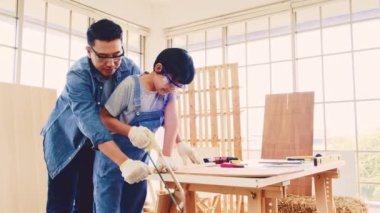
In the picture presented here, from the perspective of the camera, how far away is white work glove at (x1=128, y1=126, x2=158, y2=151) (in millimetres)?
1165

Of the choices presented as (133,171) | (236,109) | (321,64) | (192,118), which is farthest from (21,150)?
(321,64)

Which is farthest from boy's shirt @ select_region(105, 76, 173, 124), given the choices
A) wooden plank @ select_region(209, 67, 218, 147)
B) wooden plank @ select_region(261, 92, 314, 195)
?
wooden plank @ select_region(209, 67, 218, 147)

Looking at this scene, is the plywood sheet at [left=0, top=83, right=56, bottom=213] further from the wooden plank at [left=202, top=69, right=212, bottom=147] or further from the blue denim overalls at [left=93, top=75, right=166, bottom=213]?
the wooden plank at [left=202, top=69, right=212, bottom=147]

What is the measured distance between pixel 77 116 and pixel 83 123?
5 cm

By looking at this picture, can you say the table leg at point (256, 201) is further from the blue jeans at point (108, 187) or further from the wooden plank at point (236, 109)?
the wooden plank at point (236, 109)

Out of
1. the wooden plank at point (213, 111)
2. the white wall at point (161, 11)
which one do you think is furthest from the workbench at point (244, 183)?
the white wall at point (161, 11)

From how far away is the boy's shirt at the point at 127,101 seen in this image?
1.31 metres

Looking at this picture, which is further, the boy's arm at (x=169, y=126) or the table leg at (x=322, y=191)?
the table leg at (x=322, y=191)

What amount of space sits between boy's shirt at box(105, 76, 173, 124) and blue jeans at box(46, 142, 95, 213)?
30 cm

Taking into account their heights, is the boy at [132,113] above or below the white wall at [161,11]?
below

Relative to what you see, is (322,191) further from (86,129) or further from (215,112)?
(215,112)

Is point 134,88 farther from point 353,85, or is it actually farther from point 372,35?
point 372,35

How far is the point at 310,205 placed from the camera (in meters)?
→ 2.57

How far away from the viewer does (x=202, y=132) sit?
14.4 ft
